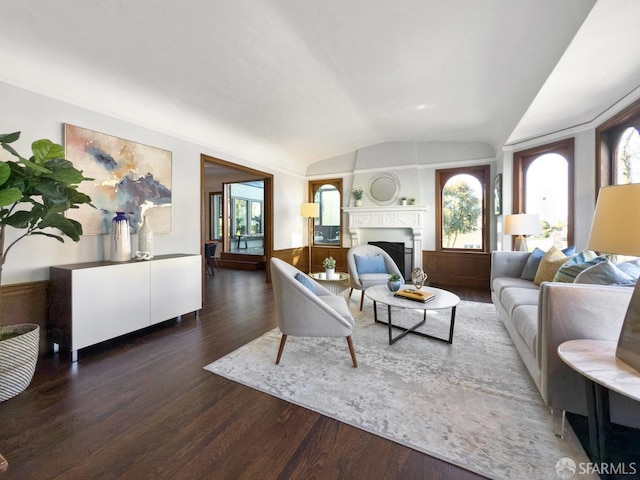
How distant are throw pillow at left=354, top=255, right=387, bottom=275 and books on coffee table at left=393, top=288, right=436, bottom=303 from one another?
3.73ft

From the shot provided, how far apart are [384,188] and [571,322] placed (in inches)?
182

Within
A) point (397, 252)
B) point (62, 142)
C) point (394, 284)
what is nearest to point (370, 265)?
point (394, 284)

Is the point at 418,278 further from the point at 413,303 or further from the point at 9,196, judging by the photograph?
the point at 9,196

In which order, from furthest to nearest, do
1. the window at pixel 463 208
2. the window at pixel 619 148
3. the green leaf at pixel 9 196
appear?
the window at pixel 463 208 → the window at pixel 619 148 → the green leaf at pixel 9 196

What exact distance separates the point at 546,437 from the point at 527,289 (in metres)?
1.74

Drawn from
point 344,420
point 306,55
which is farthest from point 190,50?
point 344,420

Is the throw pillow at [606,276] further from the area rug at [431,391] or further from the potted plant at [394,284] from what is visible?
the potted plant at [394,284]

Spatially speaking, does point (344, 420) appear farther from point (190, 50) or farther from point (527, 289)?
point (190, 50)

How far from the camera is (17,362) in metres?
1.84

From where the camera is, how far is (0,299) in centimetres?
224

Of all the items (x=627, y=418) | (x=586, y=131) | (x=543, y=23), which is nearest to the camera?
(x=627, y=418)

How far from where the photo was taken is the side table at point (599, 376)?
3.56 ft

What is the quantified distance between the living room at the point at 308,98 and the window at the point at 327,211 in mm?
1633

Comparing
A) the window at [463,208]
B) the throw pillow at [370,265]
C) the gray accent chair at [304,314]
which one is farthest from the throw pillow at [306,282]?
the window at [463,208]
